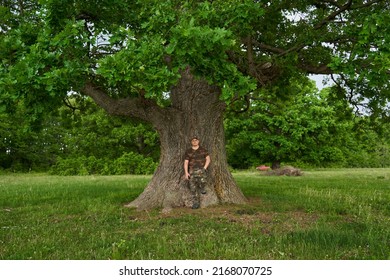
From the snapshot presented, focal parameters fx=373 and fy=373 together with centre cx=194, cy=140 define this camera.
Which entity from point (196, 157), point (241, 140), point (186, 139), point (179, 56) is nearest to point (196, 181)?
point (196, 157)

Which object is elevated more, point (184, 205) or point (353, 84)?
point (353, 84)

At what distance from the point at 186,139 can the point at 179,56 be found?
4540 mm

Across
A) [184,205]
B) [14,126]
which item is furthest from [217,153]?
[14,126]

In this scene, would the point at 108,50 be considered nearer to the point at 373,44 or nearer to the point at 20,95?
the point at 20,95

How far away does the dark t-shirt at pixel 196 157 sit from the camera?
10.7 metres

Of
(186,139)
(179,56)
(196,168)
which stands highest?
(179,56)

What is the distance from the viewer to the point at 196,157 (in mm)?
10773

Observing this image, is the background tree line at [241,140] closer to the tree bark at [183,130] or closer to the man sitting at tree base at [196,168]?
the tree bark at [183,130]

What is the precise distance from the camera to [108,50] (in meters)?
11.2

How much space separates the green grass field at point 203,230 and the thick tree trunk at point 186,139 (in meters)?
0.75

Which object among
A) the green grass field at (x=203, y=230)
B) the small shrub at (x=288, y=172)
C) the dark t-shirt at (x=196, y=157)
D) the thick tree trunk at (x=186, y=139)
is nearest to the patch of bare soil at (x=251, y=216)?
the green grass field at (x=203, y=230)

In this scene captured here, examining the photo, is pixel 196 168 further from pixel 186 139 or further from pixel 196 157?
pixel 186 139

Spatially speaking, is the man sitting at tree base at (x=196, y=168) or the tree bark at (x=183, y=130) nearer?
the man sitting at tree base at (x=196, y=168)

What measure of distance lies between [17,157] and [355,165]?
44277 mm
